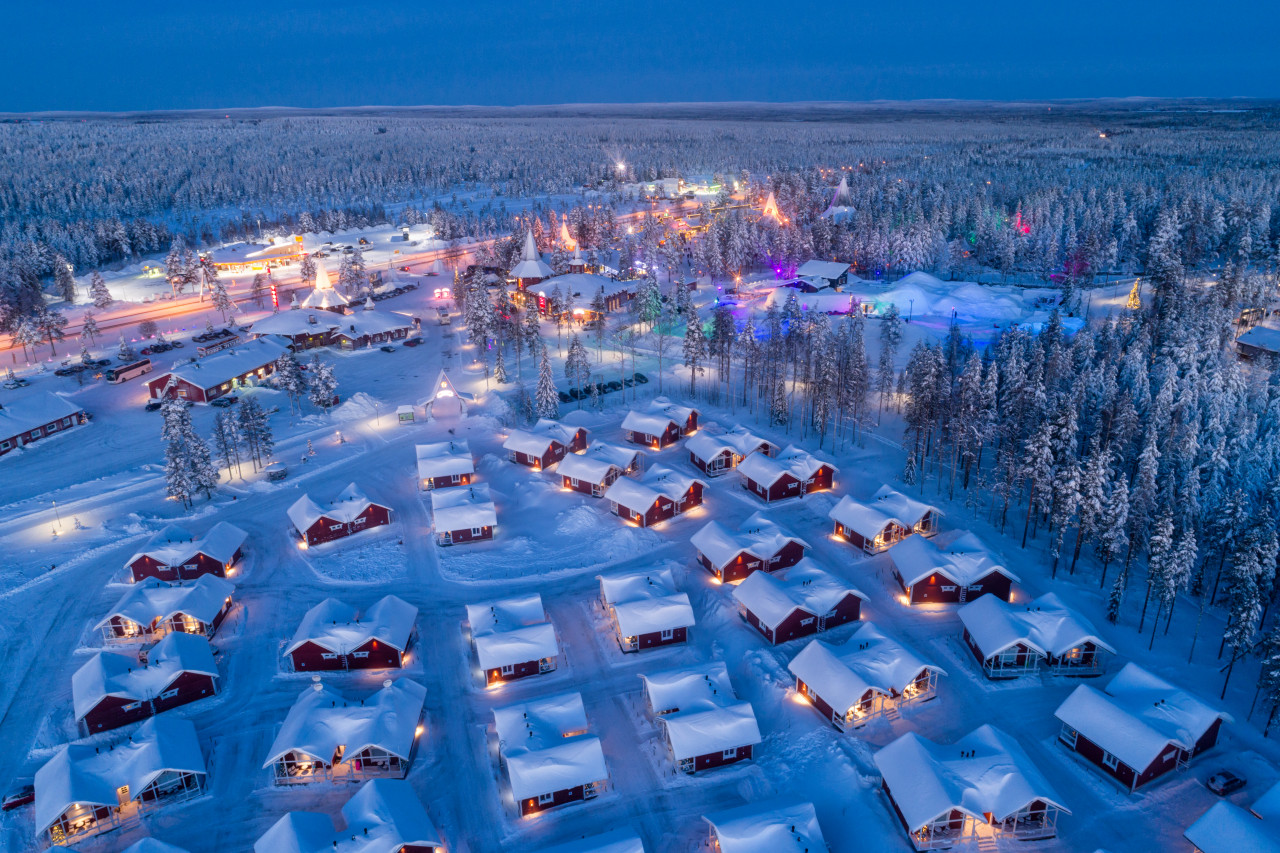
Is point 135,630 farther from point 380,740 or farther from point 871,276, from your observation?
point 871,276

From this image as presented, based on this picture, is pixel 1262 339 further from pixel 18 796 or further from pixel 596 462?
pixel 18 796

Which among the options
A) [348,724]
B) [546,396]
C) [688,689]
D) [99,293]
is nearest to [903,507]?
[688,689]

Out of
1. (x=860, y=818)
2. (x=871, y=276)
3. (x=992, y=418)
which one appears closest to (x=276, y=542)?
(x=860, y=818)

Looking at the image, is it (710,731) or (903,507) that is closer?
(710,731)

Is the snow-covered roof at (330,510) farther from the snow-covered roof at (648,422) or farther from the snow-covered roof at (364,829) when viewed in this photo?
the snow-covered roof at (364,829)

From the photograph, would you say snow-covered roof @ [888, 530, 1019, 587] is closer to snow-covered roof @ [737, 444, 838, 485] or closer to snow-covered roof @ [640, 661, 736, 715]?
snow-covered roof @ [737, 444, 838, 485]

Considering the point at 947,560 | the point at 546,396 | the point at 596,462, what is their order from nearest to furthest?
the point at 947,560 < the point at 596,462 < the point at 546,396
